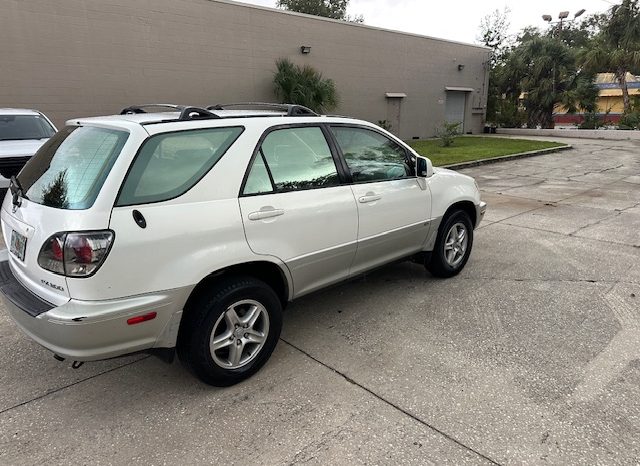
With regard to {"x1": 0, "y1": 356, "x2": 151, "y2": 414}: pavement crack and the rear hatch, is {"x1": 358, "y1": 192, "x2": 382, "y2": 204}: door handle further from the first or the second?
{"x1": 0, "y1": 356, "x2": 151, "y2": 414}: pavement crack

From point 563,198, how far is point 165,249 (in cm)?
873

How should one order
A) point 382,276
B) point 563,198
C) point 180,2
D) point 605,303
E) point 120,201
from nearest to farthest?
1. point 120,201
2. point 605,303
3. point 382,276
4. point 563,198
5. point 180,2

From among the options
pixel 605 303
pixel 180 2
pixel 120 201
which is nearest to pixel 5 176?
pixel 120 201

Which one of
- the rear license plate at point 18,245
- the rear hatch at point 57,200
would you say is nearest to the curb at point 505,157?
the rear hatch at point 57,200

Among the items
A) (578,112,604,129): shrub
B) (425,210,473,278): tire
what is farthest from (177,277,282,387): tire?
(578,112,604,129): shrub

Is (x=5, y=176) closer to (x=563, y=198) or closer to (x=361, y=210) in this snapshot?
(x=361, y=210)

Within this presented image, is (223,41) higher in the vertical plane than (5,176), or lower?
higher

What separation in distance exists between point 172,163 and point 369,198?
5.26 feet

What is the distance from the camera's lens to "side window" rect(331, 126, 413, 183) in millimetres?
3662

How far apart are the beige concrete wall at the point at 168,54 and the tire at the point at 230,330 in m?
12.3

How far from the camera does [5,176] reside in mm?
6824

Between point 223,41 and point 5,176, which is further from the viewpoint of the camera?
point 223,41

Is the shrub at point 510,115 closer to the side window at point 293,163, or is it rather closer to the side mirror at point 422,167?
the side mirror at point 422,167

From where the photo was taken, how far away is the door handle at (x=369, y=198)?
142 inches
